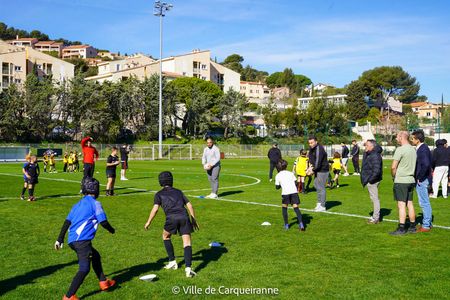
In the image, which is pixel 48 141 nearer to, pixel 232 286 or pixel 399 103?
pixel 232 286

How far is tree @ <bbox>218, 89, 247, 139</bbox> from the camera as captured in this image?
8519cm

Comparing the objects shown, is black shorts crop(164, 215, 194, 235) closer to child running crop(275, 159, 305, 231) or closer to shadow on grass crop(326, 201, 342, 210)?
child running crop(275, 159, 305, 231)

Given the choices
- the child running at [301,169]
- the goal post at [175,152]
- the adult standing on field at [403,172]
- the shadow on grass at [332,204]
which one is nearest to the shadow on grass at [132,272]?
the adult standing on field at [403,172]

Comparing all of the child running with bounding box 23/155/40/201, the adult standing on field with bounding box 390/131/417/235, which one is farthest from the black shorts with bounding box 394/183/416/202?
the child running with bounding box 23/155/40/201

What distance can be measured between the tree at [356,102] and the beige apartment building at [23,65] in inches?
2454

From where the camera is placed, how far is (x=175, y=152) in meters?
60.8

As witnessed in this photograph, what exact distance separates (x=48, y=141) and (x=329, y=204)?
57326mm

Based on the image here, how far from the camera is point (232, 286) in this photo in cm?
675

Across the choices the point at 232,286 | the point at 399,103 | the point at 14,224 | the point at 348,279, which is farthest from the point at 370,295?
the point at 399,103

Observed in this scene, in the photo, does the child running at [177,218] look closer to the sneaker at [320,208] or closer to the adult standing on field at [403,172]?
the adult standing on field at [403,172]

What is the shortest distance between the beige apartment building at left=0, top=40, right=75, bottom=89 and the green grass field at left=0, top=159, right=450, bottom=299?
69.9 m

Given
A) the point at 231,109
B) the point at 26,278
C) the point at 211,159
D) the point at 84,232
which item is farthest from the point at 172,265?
the point at 231,109

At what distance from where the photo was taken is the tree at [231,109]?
8519 centimetres

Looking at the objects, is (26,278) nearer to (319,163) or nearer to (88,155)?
(319,163)
